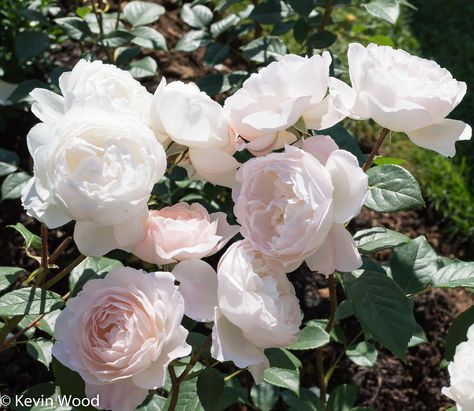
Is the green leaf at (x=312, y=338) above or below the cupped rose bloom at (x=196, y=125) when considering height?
below

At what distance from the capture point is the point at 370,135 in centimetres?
278

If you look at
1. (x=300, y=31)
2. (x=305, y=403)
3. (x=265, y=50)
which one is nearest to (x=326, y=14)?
(x=300, y=31)

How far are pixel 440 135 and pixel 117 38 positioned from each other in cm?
121

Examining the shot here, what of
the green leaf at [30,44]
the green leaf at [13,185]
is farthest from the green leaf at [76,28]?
the green leaf at [13,185]

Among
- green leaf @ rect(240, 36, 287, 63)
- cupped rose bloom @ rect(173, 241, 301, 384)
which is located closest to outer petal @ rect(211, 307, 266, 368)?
cupped rose bloom @ rect(173, 241, 301, 384)

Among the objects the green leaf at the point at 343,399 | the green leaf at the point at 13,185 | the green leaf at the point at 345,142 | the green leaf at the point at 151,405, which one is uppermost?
the green leaf at the point at 345,142

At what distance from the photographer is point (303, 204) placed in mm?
870

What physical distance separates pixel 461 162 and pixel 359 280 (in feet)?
5.85

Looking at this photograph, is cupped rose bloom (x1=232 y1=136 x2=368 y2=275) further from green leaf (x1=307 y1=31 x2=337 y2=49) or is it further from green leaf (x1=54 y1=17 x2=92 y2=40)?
green leaf (x1=54 y1=17 x2=92 y2=40)

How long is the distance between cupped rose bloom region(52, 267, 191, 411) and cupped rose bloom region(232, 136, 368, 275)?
0.13 m

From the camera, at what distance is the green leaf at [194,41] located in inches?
84.4

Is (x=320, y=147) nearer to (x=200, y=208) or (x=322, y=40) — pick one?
(x=200, y=208)

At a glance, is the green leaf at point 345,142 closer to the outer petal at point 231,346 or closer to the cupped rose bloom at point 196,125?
the cupped rose bloom at point 196,125

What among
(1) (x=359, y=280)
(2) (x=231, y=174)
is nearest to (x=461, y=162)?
(1) (x=359, y=280)
